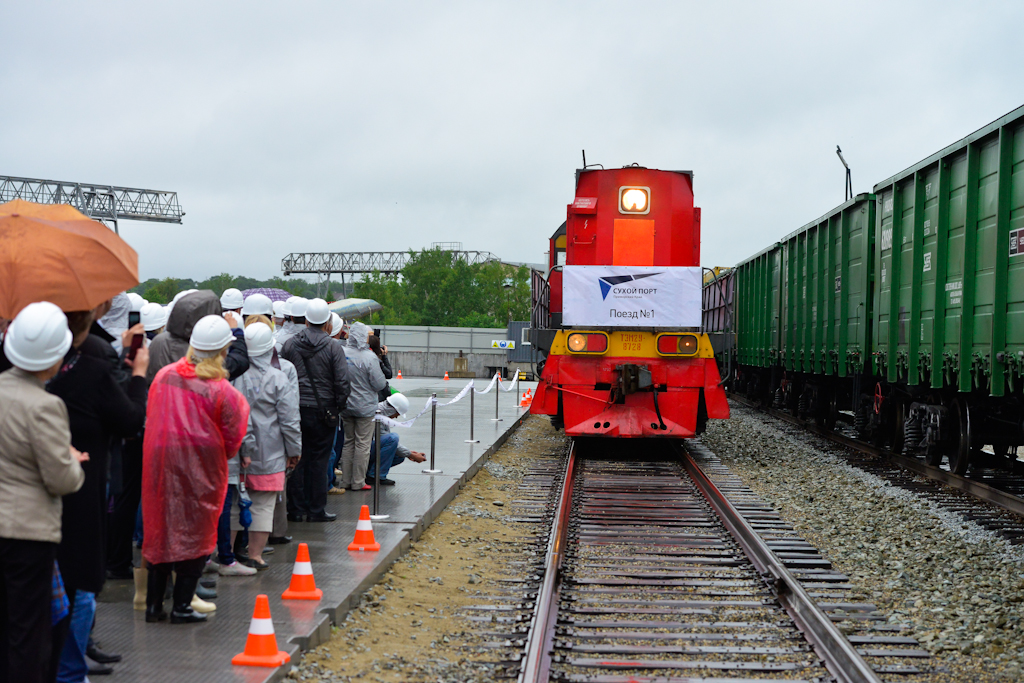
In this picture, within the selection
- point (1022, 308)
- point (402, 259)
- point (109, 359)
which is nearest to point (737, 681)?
point (109, 359)

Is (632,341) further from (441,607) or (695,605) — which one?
(441,607)

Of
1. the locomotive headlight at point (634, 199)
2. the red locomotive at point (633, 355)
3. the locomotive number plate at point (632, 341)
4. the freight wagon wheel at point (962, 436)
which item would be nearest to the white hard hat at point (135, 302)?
the red locomotive at point (633, 355)

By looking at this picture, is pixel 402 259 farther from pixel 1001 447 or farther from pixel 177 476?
pixel 177 476

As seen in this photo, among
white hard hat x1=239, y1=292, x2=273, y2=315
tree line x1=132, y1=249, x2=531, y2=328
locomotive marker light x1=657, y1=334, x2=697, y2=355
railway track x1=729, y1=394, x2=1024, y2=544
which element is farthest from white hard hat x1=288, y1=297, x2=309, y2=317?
tree line x1=132, y1=249, x2=531, y2=328

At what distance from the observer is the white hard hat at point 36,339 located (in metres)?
3.59

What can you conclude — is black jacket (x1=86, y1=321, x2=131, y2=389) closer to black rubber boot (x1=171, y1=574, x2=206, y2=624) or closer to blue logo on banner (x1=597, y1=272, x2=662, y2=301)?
black rubber boot (x1=171, y1=574, x2=206, y2=624)

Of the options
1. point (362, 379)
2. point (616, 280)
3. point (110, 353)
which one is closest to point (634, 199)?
point (616, 280)

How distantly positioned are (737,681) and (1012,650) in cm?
186

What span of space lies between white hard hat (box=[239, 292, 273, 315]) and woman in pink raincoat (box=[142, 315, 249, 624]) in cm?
191

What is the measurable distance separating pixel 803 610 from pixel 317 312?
15.0ft

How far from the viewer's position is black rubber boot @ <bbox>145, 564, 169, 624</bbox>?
5.43m

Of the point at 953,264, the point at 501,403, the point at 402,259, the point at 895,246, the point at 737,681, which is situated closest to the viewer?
the point at 737,681

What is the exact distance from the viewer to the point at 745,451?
49.6ft

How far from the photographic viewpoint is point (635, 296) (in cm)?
1282
